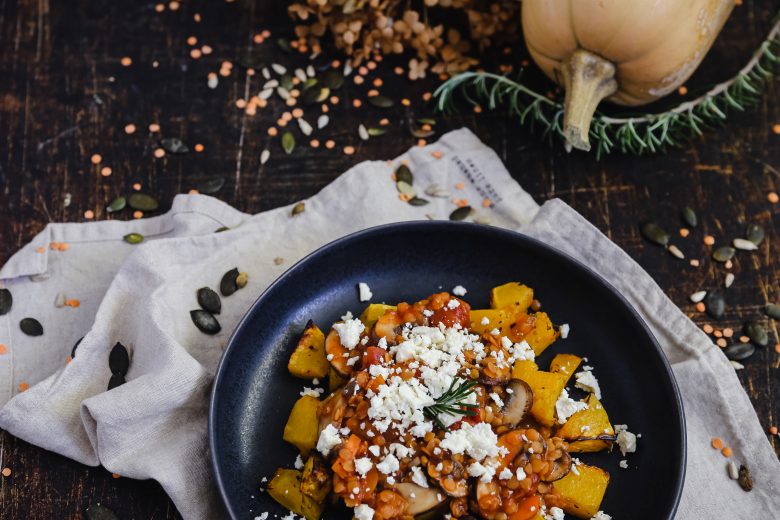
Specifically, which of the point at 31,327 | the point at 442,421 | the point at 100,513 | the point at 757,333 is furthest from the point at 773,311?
the point at 31,327

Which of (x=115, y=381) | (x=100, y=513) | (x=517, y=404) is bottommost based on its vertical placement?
(x=100, y=513)

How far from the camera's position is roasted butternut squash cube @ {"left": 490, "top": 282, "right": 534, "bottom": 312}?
310 cm

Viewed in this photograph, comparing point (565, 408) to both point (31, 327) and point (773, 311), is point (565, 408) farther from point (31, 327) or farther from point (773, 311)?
point (31, 327)

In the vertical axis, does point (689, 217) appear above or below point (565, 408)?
above

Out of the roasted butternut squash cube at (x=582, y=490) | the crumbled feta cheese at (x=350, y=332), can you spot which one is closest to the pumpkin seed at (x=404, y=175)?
the crumbled feta cheese at (x=350, y=332)

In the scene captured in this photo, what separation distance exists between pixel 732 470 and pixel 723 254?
37.3 inches

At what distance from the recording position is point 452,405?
8.59ft

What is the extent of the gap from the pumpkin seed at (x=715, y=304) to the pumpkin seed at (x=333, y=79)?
193cm

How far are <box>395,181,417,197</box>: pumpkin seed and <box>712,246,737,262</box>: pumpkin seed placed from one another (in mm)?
1336

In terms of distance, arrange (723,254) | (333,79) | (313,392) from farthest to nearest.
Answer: (333,79) < (723,254) < (313,392)

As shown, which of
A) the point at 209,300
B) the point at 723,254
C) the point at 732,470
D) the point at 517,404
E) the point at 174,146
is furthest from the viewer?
the point at 174,146

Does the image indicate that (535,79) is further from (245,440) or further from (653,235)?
(245,440)

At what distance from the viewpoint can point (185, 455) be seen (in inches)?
118

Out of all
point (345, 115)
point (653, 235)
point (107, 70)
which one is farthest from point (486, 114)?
point (107, 70)
